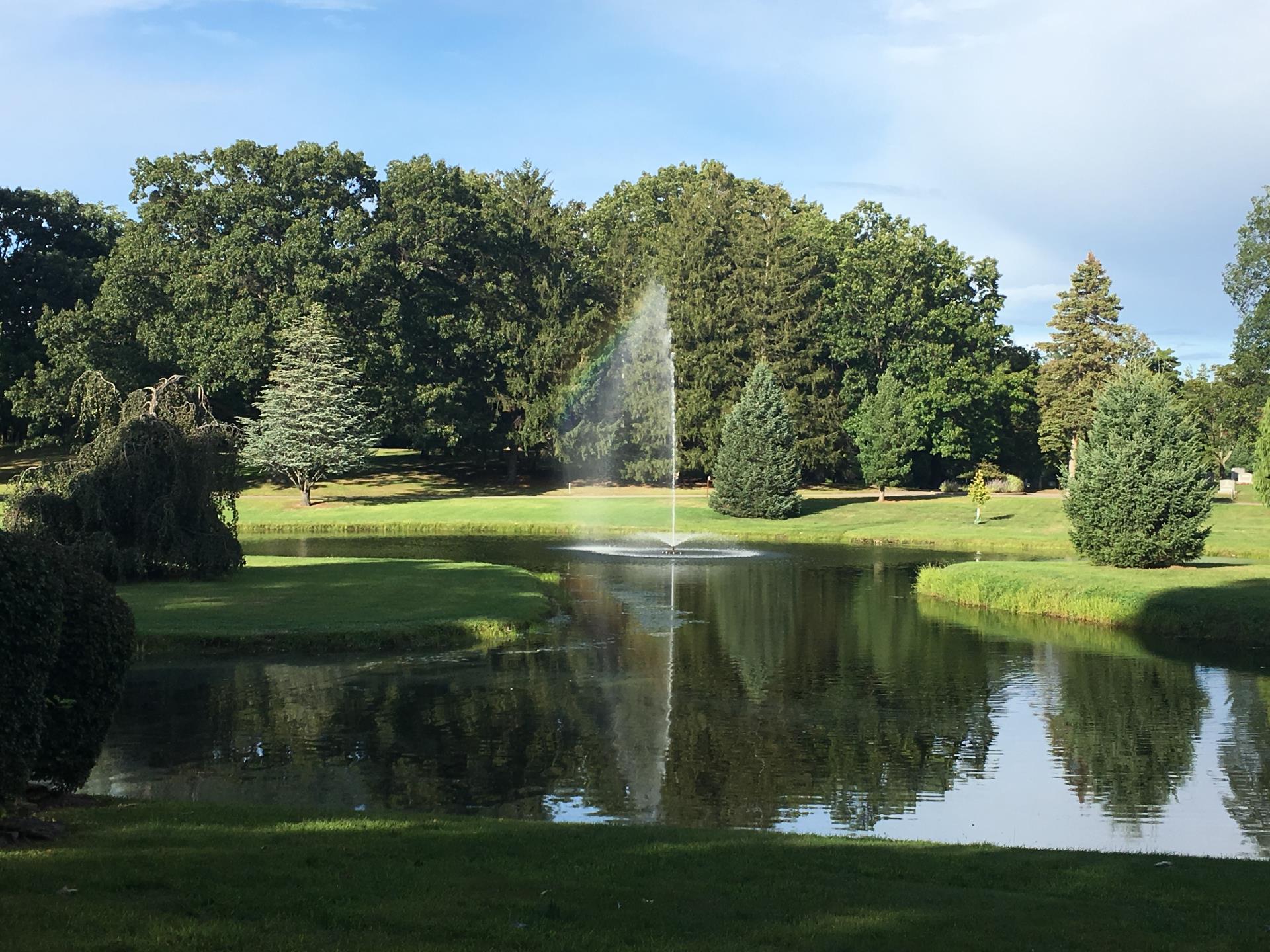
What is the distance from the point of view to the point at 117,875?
795 centimetres

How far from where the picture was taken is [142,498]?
28.2 meters

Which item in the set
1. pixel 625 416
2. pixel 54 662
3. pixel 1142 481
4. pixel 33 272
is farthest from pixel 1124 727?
pixel 33 272

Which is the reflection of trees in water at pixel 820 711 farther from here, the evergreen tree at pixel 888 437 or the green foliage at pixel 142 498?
the evergreen tree at pixel 888 437

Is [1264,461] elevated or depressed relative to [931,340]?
depressed

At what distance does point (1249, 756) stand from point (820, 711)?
19.8ft

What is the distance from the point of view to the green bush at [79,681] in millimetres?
10445

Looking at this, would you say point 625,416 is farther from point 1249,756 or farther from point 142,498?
point 1249,756

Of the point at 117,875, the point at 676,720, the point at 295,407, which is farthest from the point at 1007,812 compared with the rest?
the point at 295,407

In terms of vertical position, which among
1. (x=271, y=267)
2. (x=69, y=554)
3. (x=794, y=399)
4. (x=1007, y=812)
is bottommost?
(x=1007, y=812)

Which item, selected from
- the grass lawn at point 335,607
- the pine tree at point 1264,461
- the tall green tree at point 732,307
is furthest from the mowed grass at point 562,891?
the tall green tree at point 732,307

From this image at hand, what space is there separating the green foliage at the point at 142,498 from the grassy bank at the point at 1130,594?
18873mm

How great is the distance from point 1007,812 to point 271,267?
5650 cm

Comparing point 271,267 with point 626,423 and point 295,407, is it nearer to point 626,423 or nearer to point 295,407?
point 295,407

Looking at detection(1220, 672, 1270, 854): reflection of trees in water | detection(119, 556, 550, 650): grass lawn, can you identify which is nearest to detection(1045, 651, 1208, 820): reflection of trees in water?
detection(1220, 672, 1270, 854): reflection of trees in water
